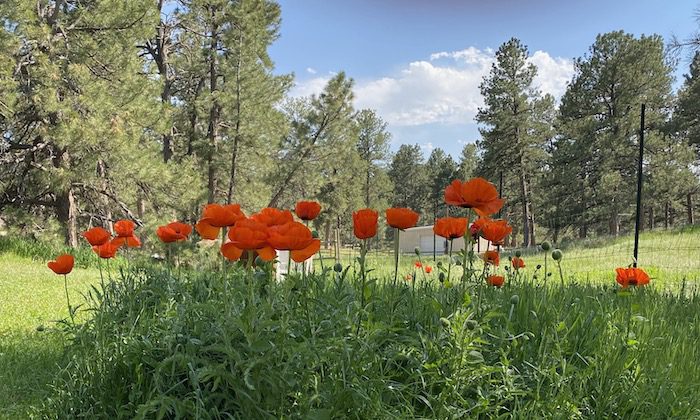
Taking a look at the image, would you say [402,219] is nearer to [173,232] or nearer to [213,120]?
[173,232]

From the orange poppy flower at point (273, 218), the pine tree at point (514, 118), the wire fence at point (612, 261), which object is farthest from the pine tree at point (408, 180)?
the orange poppy flower at point (273, 218)

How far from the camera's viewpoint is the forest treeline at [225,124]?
24.6 feet

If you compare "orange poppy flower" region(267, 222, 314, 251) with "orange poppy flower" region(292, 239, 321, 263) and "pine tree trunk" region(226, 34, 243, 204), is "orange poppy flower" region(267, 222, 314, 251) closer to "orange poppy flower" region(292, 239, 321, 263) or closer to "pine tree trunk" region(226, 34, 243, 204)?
"orange poppy flower" region(292, 239, 321, 263)

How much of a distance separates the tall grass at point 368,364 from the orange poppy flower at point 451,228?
236 millimetres

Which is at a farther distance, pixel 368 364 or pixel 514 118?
pixel 514 118

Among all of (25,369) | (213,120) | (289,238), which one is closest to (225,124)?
(213,120)

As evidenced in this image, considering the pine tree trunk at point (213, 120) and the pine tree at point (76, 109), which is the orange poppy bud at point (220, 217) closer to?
the pine tree at point (76, 109)

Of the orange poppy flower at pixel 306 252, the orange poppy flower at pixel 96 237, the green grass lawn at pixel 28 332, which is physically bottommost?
the green grass lawn at pixel 28 332

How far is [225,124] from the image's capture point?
12781 millimetres

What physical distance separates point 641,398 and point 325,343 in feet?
2.97

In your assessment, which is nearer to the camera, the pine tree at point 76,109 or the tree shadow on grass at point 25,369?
the tree shadow on grass at point 25,369

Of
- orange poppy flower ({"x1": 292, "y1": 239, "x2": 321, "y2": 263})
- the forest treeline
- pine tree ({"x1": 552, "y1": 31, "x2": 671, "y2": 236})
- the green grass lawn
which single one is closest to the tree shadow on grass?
the green grass lawn

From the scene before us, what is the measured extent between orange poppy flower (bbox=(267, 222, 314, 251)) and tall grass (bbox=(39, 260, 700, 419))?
0.63 feet

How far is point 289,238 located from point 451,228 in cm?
81
